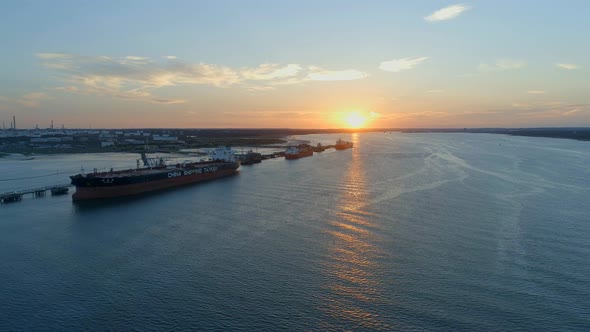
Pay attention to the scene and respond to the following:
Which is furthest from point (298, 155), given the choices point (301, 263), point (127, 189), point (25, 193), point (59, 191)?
point (301, 263)

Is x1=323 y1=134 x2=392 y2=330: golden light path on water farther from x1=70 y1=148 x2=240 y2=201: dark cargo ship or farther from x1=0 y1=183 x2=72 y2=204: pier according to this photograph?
x1=0 y1=183 x2=72 y2=204: pier

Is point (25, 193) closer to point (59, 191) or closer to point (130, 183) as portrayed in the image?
point (59, 191)

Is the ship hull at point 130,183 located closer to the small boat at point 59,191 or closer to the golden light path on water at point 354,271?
the small boat at point 59,191

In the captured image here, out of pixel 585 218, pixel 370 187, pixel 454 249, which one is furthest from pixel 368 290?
pixel 370 187

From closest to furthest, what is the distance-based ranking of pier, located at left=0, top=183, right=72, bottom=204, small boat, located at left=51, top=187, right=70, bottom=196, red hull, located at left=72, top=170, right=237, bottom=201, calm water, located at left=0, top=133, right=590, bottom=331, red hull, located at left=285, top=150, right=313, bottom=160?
calm water, located at left=0, top=133, right=590, bottom=331, pier, located at left=0, top=183, right=72, bottom=204, red hull, located at left=72, top=170, right=237, bottom=201, small boat, located at left=51, top=187, right=70, bottom=196, red hull, located at left=285, top=150, right=313, bottom=160

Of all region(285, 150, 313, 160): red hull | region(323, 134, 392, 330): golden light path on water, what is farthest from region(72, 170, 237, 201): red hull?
region(285, 150, 313, 160): red hull
